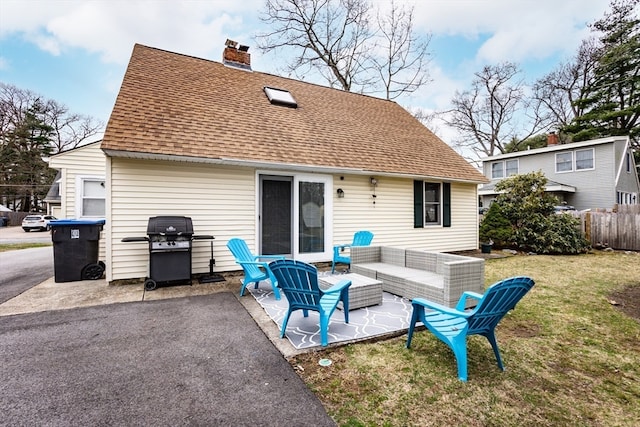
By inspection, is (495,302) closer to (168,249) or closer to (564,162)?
(168,249)

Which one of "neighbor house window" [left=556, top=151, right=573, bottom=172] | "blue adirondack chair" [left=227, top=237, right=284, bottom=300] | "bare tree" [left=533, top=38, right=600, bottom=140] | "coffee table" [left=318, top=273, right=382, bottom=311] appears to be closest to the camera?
"coffee table" [left=318, top=273, right=382, bottom=311]

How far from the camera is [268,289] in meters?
5.19

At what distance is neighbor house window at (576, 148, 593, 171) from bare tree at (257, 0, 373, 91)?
487 inches

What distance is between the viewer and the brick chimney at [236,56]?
30.3 ft

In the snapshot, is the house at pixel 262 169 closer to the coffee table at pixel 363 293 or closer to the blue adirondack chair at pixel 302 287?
the coffee table at pixel 363 293

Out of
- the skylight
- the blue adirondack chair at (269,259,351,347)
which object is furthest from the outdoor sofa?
the skylight

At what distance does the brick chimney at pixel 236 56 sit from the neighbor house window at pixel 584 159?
1804cm

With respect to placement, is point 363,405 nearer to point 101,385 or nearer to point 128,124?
point 101,385

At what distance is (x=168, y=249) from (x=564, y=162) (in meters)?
20.7

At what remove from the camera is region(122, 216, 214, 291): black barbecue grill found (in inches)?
195

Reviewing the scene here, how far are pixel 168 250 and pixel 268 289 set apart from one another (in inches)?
74.1

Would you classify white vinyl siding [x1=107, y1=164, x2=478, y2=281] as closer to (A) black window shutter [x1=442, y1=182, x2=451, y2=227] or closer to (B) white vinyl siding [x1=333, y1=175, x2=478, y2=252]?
(B) white vinyl siding [x1=333, y1=175, x2=478, y2=252]

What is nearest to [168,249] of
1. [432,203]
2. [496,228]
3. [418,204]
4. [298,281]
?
[298,281]

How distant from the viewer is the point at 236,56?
9328mm
